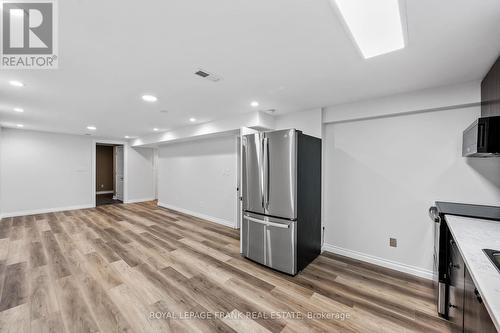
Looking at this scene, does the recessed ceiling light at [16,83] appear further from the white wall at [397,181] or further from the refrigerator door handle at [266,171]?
the white wall at [397,181]

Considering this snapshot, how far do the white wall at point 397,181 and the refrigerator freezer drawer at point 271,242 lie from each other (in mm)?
1107

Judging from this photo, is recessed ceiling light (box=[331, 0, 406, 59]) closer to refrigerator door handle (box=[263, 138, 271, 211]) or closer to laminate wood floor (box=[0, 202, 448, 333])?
refrigerator door handle (box=[263, 138, 271, 211])

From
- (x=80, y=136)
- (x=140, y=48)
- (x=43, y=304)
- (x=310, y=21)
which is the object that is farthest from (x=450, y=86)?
(x=80, y=136)

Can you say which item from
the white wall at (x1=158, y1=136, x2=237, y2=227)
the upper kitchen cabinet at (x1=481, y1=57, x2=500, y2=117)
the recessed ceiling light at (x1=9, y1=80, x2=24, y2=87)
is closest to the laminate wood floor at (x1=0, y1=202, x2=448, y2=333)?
the white wall at (x1=158, y1=136, x2=237, y2=227)

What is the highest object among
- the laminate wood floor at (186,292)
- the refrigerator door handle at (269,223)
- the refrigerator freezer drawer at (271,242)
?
the refrigerator door handle at (269,223)

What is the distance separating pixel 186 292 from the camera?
7.52 ft

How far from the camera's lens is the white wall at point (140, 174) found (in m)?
7.45

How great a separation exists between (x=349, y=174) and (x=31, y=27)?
3801mm

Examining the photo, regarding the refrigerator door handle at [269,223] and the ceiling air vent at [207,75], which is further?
the refrigerator door handle at [269,223]

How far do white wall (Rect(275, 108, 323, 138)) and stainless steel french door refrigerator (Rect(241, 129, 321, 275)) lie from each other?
305mm

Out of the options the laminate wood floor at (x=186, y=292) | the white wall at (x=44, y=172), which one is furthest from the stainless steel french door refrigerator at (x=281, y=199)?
the white wall at (x=44, y=172)

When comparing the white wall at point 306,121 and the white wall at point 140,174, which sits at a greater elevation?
→ the white wall at point 306,121

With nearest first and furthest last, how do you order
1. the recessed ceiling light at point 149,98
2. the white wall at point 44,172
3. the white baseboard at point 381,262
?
the white baseboard at point 381,262
the recessed ceiling light at point 149,98
the white wall at point 44,172

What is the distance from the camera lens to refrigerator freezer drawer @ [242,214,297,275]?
2650 millimetres
